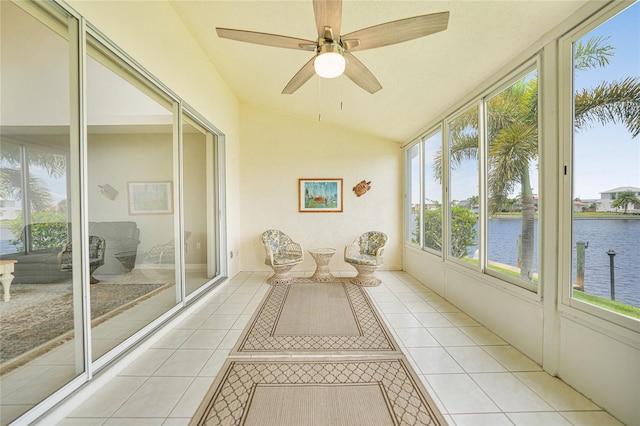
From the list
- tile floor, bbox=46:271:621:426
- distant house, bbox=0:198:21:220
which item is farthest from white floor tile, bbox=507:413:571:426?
distant house, bbox=0:198:21:220

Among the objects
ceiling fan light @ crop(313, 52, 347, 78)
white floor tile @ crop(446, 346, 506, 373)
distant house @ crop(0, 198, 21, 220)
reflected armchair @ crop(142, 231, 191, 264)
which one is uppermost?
ceiling fan light @ crop(313, 52, 347, 78)

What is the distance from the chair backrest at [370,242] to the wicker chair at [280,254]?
1133 millimetres

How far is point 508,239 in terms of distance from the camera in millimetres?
2342

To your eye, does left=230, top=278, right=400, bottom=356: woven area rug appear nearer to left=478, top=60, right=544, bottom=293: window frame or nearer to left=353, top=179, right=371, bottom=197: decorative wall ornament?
left=478, top=60, right=544, bottom=293: window frame

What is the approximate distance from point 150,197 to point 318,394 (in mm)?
2463

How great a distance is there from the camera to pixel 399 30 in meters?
1.51

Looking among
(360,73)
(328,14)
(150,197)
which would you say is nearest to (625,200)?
(360,73)

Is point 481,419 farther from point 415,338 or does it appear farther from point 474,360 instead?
point 415,338

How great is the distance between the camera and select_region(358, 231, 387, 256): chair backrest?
4.37m

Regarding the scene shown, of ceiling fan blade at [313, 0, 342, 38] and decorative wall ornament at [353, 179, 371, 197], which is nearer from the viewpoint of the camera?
ceiling fan blade at [313, 0, 342, 38]

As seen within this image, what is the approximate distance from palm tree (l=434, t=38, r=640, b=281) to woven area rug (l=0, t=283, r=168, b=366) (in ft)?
11.5

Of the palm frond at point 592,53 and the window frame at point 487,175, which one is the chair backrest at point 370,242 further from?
the palm frond at point 592,53

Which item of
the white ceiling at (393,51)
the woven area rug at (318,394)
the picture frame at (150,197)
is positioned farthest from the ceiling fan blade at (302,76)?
the woven area rug at (318,394)

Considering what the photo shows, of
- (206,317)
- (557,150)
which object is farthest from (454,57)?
(206,317)
